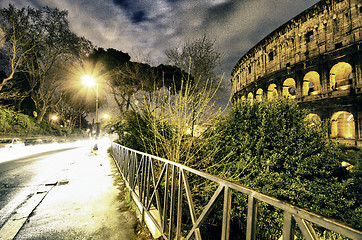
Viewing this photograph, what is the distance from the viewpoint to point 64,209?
365cm

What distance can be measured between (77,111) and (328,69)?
152 ft

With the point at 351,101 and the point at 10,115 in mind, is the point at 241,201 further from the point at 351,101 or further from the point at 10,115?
the point at 10,115

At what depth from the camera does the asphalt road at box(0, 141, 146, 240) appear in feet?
9.33

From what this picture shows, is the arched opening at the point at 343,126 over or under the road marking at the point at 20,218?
over

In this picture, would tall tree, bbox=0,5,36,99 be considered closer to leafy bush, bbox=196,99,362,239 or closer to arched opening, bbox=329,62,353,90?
Answer: leafy bush, bbox=196,99,362,239

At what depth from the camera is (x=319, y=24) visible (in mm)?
20203

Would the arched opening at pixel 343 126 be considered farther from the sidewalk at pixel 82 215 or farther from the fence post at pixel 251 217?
the fence post at pixel 251 217

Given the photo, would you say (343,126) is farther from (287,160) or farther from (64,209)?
(64,209)

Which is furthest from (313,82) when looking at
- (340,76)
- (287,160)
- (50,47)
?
(50,47)

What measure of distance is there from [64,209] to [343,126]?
26.7 metres

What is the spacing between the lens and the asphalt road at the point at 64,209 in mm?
2844

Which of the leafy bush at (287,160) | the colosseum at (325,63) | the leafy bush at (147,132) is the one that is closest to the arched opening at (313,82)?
the colosseum at (325,63)

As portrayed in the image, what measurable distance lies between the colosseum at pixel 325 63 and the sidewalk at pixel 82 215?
16.8m

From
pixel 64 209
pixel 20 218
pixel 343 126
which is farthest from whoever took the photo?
pixel 343 126
